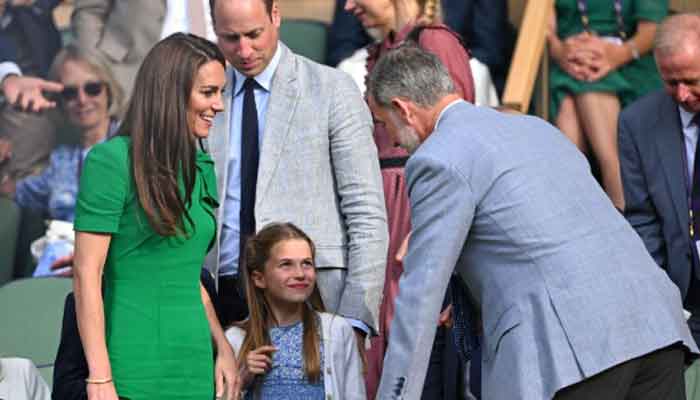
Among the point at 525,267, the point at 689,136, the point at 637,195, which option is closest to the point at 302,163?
the point at 525,267

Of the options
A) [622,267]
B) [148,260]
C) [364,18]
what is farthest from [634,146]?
[148,260]

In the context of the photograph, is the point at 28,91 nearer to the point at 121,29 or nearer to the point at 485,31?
the point at 121,29

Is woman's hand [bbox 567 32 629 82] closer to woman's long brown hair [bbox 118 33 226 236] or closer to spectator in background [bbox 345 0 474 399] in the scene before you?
spectator in background [bbox 345 0 474 399]

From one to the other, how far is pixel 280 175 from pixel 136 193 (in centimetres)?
101

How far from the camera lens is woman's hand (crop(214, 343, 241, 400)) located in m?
4.58

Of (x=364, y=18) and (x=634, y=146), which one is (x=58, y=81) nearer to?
(x=364, y=18)

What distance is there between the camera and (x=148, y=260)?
14.3 ft

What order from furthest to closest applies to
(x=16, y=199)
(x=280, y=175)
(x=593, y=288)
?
(x=16, y=199)
(x=280, y=175)
(x=593, y=288)

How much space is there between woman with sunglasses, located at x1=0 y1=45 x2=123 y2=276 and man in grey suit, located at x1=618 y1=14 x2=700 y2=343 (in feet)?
8.20

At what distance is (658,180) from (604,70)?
1.37m

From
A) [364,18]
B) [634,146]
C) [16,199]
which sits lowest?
[16,199]

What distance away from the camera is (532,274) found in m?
4.26


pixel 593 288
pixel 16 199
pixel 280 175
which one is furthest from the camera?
pixel 16 199

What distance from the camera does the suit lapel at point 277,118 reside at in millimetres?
5246
